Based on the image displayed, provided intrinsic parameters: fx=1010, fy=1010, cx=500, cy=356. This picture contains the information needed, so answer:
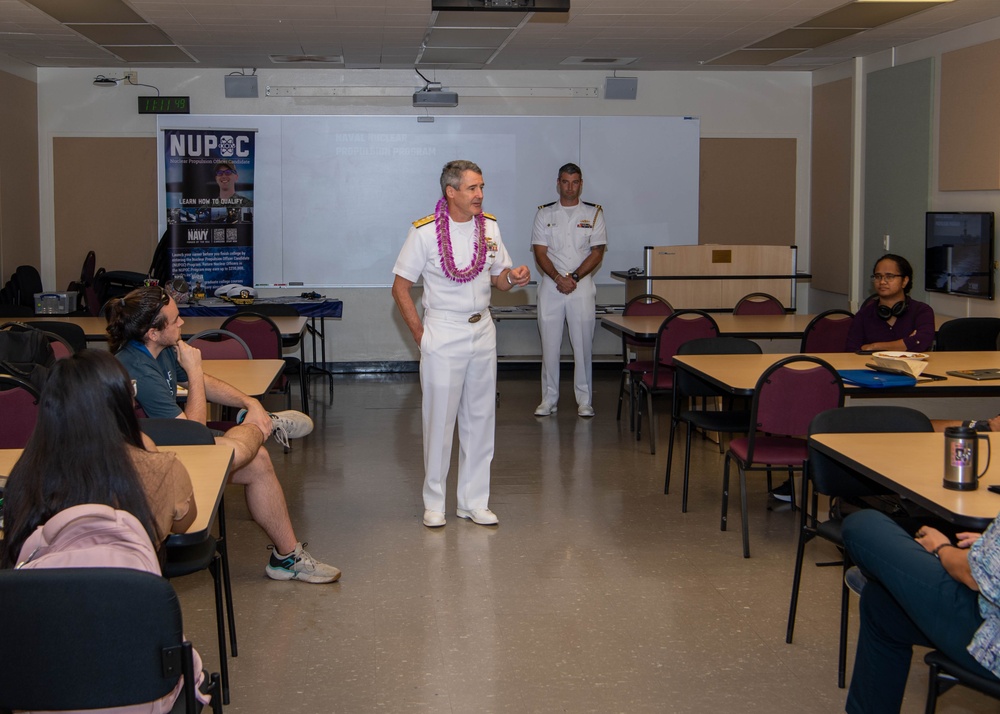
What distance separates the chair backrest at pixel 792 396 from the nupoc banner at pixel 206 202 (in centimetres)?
674

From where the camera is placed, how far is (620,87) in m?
10.2

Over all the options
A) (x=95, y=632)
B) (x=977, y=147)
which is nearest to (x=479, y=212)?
(x=95, y=632)

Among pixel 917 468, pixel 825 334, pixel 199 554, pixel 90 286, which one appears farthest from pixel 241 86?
pixel 917 468

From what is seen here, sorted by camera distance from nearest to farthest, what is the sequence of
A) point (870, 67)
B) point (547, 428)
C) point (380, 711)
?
1. point (380, 711)
2. point (547, 428)
3. point (870, 67)

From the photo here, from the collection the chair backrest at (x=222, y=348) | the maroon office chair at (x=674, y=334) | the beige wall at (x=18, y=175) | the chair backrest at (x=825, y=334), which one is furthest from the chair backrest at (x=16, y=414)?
the beige wall at (x=18, y=175)

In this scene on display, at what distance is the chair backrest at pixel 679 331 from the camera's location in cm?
644

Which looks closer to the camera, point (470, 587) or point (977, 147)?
point (470, 587)

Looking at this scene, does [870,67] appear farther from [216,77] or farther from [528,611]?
[528,611]

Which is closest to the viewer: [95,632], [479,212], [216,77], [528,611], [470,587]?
[95,632]

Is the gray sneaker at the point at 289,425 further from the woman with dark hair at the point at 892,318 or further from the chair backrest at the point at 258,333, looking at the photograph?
the woman with dark hair at the point at 892,318

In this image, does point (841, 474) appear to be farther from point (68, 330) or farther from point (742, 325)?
point (68, 330)

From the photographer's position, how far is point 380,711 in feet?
10.1

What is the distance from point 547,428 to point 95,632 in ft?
18.5

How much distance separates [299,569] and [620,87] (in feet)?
23.8
